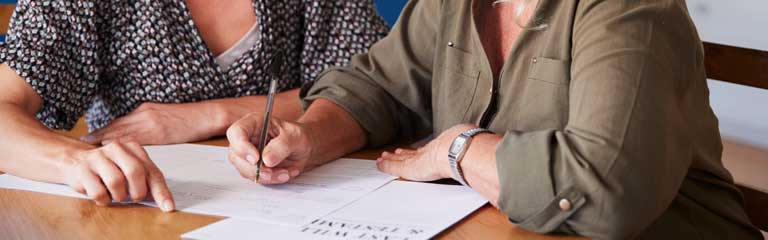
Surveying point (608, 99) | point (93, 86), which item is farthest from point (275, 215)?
point (93, 86)

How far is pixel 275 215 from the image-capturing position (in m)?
1.11

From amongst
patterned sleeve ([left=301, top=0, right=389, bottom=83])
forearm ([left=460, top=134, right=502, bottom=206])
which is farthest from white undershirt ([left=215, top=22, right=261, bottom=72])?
forearm ([left=460, top=134, right=502, bottom=206])

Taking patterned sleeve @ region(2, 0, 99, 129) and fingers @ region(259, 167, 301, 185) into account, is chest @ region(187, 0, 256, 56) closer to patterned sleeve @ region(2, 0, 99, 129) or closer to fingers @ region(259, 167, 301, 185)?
patterned sleeve @ region(2, 0, 99, 129)

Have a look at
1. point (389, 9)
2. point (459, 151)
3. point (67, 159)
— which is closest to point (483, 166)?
point (459, 151)

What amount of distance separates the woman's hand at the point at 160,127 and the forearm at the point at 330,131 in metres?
0.21

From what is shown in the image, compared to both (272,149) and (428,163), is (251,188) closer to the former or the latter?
(272,149)

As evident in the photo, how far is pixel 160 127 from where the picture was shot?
1583mm

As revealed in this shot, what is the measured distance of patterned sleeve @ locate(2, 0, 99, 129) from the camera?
153cm

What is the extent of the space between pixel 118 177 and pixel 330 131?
404 mm

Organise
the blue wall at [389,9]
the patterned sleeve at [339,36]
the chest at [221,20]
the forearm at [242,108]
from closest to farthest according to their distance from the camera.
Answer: the forearm at [242,108]
the chest at [221,20]
the patterned sleeve at [339,36]
the blue wall at [389,9]

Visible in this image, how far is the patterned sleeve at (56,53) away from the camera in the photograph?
60.1 inches

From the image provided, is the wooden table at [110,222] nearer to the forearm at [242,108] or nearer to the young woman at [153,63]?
the young woman at [153,63]

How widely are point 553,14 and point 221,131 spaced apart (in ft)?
2.14

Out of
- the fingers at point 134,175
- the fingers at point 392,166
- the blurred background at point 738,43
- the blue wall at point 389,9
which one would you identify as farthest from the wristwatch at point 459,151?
the blue wall at point 389,9
